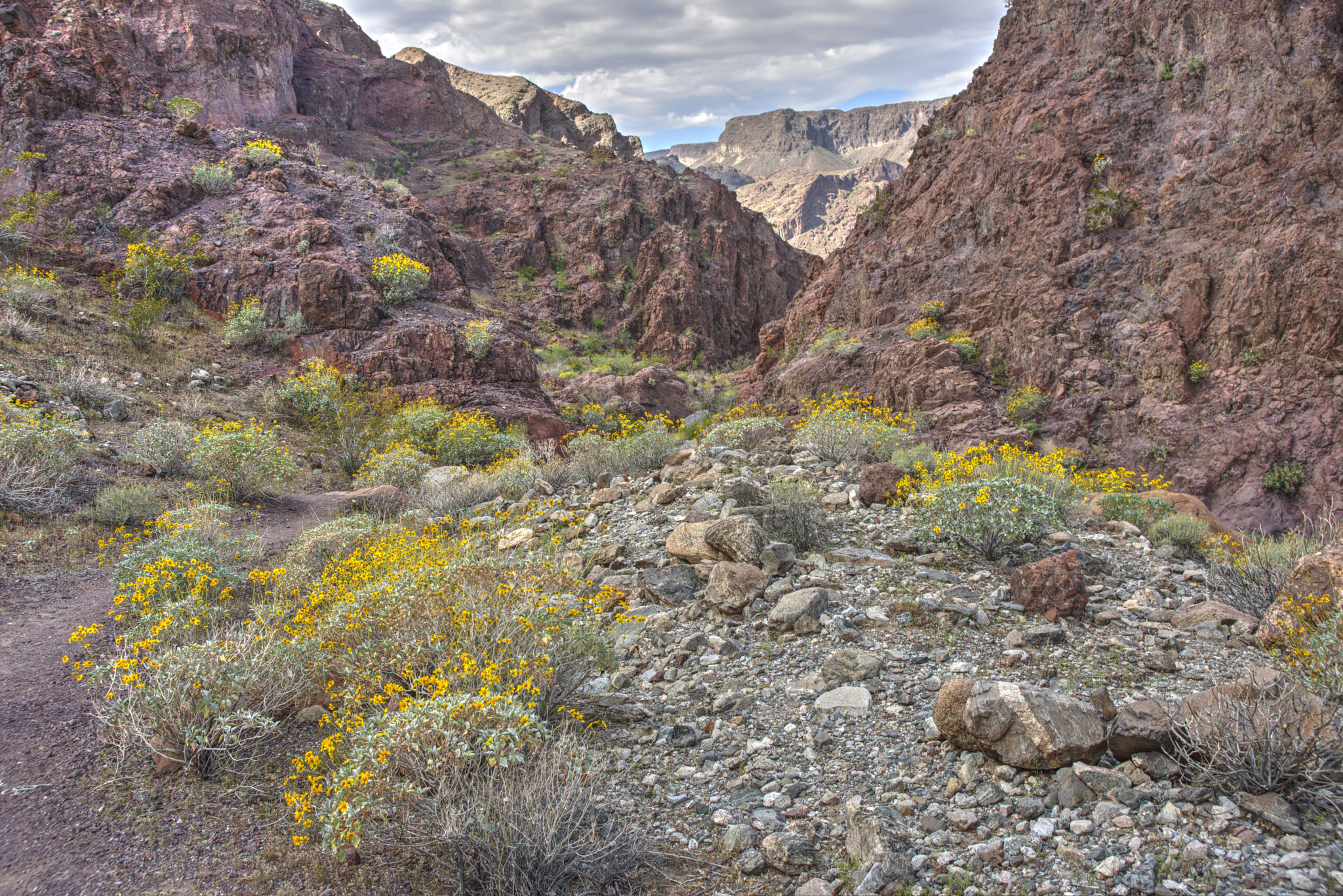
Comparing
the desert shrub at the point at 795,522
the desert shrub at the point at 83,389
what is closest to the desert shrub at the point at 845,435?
the desert shrub at the point at 795,522

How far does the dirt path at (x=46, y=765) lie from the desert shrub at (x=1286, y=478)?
11.2 meters

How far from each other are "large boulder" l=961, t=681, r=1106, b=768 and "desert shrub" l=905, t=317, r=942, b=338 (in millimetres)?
9213

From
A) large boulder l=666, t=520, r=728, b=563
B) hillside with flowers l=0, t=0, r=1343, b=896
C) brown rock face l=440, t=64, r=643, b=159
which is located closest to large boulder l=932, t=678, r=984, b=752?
hillside with flowers l=0, t=0, r=1343, b=896

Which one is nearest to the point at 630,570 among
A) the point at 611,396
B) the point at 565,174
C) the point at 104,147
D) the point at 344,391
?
the point at 344,391

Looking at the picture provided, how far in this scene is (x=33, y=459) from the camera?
676 cm

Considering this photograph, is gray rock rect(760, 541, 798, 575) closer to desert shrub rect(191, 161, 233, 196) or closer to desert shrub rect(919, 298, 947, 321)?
desert shrub rect(919, 298, 947, 321)

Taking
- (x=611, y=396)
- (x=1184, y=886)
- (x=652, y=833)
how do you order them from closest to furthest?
(x=1184, y=886) → (x=652, y=833) → (x=611, y=396)

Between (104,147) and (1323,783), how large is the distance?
71.5ft

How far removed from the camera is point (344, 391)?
484 inches

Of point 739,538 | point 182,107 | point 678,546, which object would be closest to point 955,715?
point 739,538

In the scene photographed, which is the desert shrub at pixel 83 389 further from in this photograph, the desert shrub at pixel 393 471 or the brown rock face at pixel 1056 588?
the brown rock face at pixel 1056 588

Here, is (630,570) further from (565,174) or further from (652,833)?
(565,174)

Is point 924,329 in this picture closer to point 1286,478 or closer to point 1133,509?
point 1286,478

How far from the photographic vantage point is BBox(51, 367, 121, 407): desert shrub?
9203 millimetres
